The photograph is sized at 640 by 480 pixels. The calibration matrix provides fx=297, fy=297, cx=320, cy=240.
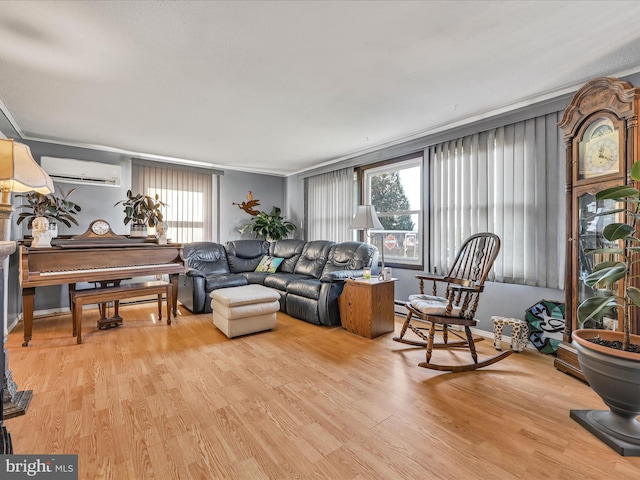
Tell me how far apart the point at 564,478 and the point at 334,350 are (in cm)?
172

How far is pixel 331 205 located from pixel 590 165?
3.43m

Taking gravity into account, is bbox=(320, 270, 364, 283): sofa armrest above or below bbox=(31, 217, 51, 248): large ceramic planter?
below

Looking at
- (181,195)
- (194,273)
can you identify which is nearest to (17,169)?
(194,273)

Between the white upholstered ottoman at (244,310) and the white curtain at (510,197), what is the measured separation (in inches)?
80.2

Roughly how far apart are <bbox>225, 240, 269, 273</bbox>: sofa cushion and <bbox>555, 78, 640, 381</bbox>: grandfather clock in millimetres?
4054

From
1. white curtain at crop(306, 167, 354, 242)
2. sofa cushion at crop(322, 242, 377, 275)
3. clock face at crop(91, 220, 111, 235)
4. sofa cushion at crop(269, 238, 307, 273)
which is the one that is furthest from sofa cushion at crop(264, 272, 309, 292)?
clock face at crop(91, 220, 111, 235)

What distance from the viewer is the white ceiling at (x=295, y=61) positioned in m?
1.67

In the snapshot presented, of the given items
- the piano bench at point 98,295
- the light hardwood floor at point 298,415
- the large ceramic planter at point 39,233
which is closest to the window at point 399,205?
the light hardwood floor at point 298,415

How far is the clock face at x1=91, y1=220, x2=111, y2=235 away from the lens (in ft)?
11.2

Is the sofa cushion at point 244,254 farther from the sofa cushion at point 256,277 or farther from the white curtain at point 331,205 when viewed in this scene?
the white curtain at point 331,205

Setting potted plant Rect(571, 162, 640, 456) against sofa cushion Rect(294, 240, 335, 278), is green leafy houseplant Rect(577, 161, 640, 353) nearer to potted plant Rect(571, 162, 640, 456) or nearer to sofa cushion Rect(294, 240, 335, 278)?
potted plant Rect(571, 162, 640, 456)

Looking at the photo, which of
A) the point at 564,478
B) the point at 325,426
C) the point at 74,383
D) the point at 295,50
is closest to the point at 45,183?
the point at 74,383

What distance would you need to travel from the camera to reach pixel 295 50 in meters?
2.01

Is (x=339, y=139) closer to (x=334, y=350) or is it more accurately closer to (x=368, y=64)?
(x=368, y=64)
